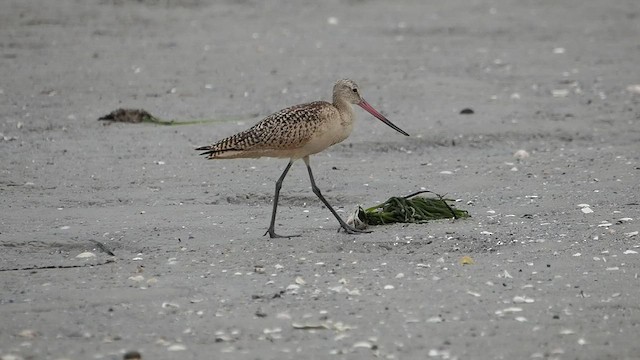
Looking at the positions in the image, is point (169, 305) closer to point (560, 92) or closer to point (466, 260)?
point (466, 260)

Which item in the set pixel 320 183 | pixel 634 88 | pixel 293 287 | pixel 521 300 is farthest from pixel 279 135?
pixel 634 88

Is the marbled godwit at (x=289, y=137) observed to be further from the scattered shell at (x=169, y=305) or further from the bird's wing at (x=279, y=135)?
the scattered shell at (x=169, y=305)

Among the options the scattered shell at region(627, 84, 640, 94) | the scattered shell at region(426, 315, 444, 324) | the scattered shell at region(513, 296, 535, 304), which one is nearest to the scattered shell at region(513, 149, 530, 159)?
the scattered shell at region(627, 84, 640, 94)

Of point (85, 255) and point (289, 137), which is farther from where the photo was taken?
point (289, 137)

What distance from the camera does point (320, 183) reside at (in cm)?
933

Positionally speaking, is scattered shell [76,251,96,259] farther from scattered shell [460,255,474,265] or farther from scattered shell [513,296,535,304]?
scattered shell [513,296,535,304]

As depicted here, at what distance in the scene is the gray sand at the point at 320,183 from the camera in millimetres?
5988

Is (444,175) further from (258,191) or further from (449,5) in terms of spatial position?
(449,5)

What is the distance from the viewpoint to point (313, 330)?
19.4ft

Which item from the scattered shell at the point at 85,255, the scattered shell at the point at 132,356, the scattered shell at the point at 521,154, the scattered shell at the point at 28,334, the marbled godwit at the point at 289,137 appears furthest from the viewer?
the scattered shell at the point at 521,154

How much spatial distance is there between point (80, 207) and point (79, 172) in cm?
95

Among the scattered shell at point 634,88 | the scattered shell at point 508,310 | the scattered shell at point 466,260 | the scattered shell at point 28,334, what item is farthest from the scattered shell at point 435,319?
the scattered shell at point 634,88

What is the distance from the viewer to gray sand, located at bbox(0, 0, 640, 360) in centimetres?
599

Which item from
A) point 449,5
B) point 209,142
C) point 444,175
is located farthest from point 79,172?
point 449,5
